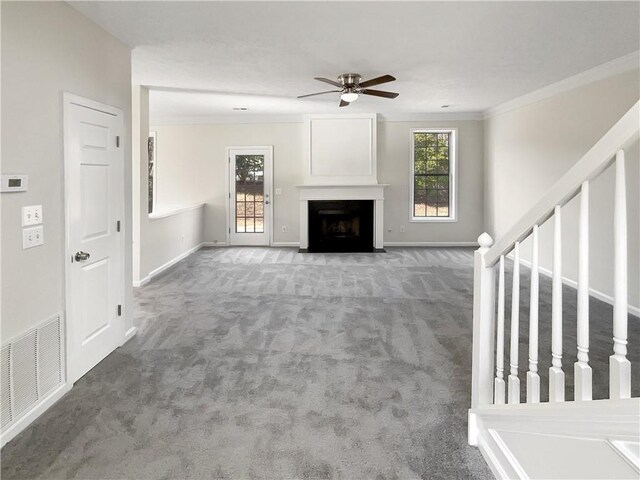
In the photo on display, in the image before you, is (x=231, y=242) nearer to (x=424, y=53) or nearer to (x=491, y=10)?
(x=424, y=53)

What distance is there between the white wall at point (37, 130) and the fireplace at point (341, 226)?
583cm

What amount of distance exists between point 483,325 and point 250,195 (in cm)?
740

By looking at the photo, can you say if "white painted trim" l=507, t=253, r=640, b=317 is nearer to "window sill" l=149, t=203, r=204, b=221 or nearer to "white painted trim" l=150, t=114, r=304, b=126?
"white painted trim" l=150, t=114, r=304, b=126

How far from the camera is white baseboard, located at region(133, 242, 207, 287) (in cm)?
574

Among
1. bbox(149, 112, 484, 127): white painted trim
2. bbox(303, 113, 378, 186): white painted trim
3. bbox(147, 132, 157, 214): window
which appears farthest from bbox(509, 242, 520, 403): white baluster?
bbox(147, 132, 157, 214): window

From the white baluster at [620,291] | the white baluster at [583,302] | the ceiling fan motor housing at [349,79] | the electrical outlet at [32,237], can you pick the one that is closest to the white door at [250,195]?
the ceiling fan motor housing at [349,79]

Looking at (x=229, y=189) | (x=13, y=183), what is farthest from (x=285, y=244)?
(x=13, y=183)

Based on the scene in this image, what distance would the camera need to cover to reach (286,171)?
9.02 m

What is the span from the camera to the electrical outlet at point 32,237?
8.23ft

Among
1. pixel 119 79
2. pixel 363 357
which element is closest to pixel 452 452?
pixel 363 357

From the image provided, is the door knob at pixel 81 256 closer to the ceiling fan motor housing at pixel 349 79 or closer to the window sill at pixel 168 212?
the window sill at pixel 168 212

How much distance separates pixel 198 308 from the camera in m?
4.75

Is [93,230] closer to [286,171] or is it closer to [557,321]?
[557,321]

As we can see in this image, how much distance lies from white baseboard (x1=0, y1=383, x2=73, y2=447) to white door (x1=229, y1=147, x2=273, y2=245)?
6344mm
